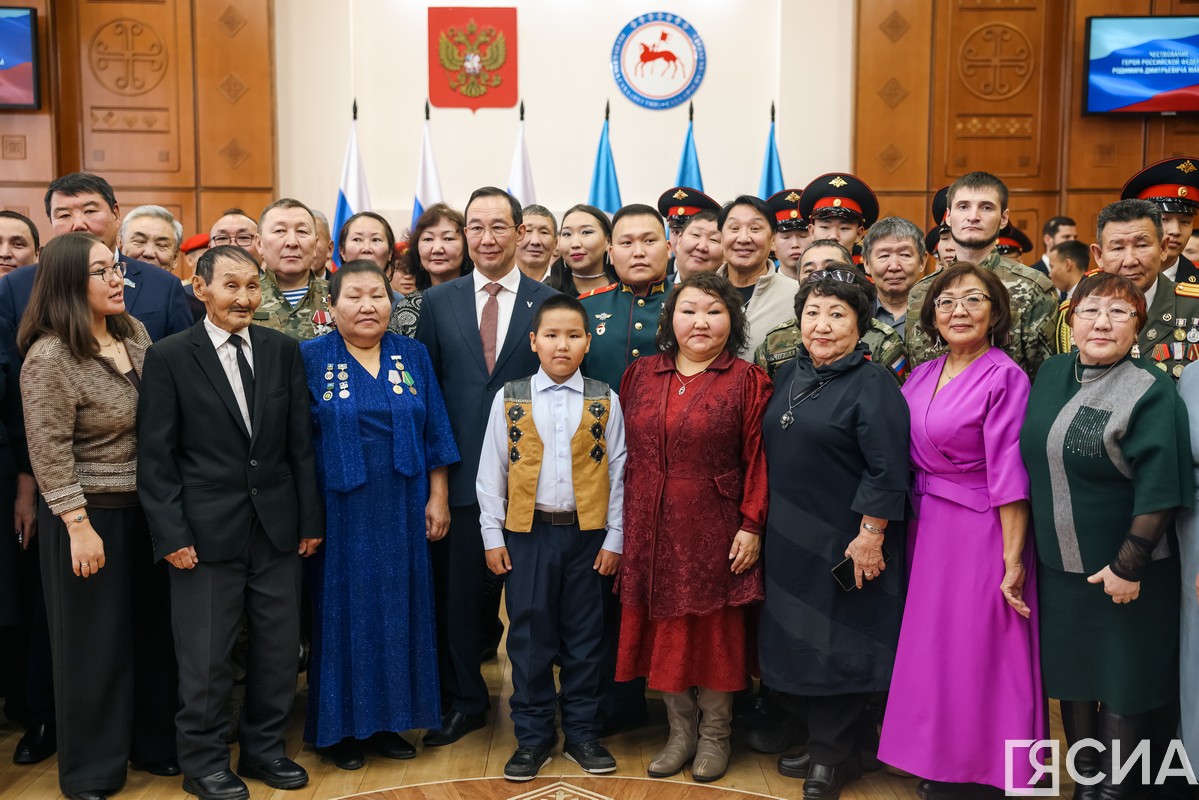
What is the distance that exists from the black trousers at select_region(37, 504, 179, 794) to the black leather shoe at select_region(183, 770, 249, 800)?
10.3 inches

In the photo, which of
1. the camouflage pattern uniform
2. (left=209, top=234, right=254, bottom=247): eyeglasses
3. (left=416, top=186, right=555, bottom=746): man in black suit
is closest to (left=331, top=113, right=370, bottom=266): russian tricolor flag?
(left=209, top=234, right=254, bottom=247): eyeglasses

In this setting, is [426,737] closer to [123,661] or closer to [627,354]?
[123,661]

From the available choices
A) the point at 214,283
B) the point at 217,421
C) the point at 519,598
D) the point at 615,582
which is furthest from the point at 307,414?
the point at 615,582

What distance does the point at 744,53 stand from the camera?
7848 mm

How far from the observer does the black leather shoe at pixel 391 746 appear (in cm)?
→ 320

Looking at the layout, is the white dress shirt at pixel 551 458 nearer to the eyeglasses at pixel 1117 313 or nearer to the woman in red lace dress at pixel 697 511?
the woman in red lace dress at pixel 697 511

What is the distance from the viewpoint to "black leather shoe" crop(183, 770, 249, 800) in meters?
2.88

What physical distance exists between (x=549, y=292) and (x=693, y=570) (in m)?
1.16

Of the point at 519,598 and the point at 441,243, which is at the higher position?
the point at 441,243

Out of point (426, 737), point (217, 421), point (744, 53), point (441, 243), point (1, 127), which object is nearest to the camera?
point (217, 421)

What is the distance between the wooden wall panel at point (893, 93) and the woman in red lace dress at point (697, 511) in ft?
17.0

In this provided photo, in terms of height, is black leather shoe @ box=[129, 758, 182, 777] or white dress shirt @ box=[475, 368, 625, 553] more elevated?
white dress shirt @ box=[475, 368, 625, 553]

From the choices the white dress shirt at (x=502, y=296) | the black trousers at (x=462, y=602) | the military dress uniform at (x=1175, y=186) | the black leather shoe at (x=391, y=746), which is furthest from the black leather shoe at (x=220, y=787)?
the military dress uniform at (x=1175, y=186)

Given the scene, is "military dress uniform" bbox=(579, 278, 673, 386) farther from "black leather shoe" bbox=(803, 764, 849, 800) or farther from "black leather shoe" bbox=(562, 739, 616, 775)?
"black leather shoe" bbox=(803, 764, 849, 800)
